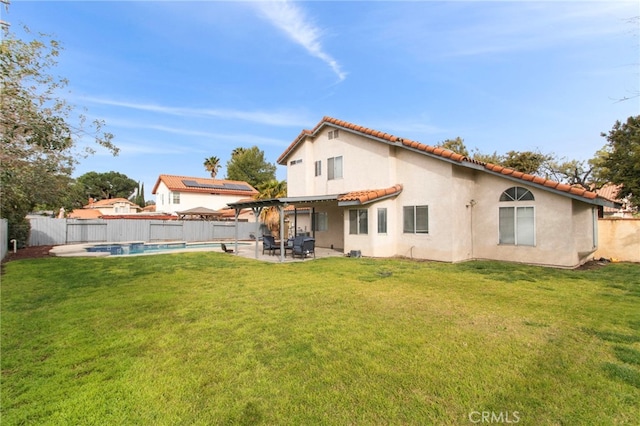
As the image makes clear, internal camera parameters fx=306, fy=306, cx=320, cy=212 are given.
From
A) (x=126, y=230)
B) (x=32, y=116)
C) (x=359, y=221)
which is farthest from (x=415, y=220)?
(x=126, y=230)

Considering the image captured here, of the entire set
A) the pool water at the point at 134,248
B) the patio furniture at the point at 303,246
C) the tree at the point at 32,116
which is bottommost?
the pool water at the point at 134,248

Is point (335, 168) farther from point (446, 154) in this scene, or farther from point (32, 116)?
point (32, 116)

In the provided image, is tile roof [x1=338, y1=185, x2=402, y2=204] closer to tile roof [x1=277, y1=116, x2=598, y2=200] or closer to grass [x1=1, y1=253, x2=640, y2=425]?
tile roof [x1=277, y1=116, x2=598, y2=200]

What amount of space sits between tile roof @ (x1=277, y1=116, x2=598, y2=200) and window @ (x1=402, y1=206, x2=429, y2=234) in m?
2.75

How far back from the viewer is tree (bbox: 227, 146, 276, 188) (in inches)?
2435

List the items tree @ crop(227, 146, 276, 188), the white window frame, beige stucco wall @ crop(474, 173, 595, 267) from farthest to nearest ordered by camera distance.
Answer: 1. tree @ crop(227, 146, 276, 188)
2. the white window frame
3. beige stucco wall @ crop(474, 173, 595, 267)

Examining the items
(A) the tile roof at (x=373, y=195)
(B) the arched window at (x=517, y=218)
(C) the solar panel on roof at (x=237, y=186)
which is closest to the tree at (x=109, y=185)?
(C) the solar panel on roof at (x=237, y=186)

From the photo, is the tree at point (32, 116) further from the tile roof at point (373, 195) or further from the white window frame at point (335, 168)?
the white window frame at point (335, 168)

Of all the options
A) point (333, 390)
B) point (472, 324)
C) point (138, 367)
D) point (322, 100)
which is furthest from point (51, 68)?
point (322, 100)

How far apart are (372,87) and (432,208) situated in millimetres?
11769

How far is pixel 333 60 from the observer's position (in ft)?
64.7

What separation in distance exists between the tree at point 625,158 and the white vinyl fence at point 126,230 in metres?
31.3

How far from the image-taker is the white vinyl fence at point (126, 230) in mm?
25936


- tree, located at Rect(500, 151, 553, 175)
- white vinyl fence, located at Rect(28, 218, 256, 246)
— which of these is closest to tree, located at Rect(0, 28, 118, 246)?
white vinyl fence, located at Rect(28, 218, 256, 246)
